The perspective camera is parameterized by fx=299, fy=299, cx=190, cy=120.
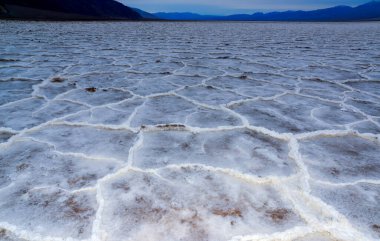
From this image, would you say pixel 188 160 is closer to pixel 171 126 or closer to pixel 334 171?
pixel 171 126

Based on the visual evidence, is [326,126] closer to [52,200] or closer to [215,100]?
[215,100]

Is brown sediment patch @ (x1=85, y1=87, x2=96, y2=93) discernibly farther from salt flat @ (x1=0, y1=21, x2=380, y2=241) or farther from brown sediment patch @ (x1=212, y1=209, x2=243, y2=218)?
brown sediment patch @ (x1=212, y1=209, x2=243, y2=218)

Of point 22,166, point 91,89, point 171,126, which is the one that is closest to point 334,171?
point 171,126

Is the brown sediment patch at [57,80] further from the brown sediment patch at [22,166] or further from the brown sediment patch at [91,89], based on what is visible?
the brown sediment patch at [22,166]

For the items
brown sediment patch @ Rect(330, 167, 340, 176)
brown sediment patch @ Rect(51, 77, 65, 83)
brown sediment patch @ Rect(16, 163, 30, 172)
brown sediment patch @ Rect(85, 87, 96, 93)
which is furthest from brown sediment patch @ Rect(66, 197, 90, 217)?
brown sediment patch @ Rect(51, 77, 65, 83)

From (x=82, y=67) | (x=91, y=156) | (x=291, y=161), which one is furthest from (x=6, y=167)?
(x=82, y=67)

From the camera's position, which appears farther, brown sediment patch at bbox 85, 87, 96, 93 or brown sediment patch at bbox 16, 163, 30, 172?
brown sediment patch at bbox 85, 87, 96, 93

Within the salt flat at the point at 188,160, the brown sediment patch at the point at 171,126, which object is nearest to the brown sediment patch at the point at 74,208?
the salt flat at the point at 188,160

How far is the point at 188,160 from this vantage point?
4.57 feet

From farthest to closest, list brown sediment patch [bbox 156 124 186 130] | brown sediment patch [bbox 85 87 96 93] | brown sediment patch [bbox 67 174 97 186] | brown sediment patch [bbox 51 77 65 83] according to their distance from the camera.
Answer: brown sediment patch [bbox 51 77 65 83], brown sediment patch [bbox 85 87 96 93], brown sediment patch [bbox 156 124 186 130], brown sediment patch [bbox 67 174 97 186]

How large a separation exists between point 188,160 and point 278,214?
1.63ft

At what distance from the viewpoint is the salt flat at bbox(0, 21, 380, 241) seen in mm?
990

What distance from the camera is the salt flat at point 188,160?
99cm

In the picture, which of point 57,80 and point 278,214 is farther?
point 57,80
